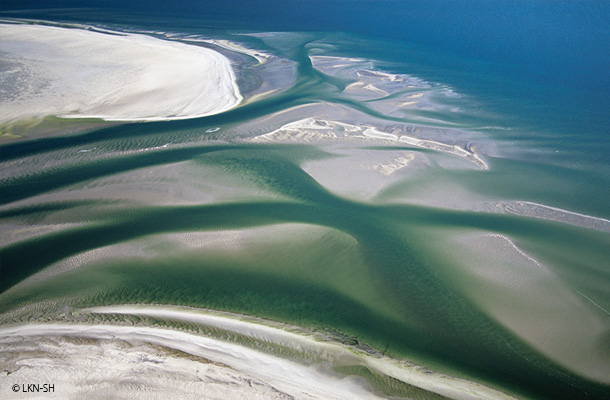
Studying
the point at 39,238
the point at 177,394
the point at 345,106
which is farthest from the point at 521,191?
the point at 39,238

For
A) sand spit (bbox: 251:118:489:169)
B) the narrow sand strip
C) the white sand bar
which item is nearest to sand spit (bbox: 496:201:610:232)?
sand spit (bbox: 251:118:489:169)

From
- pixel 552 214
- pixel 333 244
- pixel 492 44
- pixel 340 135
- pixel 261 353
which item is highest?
pixel 492 44

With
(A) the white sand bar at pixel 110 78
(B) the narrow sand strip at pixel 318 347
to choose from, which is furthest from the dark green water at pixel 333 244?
(A) the white sand bar at pixel 110 78

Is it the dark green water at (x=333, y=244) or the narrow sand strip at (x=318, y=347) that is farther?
the dark green water at (x=333, y=244)

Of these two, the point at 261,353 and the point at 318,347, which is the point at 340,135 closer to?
the point at 318,347

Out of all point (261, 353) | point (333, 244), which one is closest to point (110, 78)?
point (333, 244)

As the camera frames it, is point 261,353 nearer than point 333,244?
Yes

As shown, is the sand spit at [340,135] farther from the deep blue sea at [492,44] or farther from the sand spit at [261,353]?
the sand spit at [261,353]
